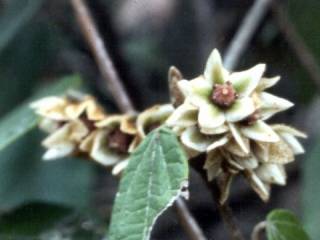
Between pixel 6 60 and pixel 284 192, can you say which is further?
pixel 284 192

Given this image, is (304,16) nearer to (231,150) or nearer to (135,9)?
(231,150)

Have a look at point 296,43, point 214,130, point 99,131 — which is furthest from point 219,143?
point 296,43

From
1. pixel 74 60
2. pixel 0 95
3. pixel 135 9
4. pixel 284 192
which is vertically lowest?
pixel 284 192

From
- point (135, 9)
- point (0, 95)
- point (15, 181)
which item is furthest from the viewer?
point (135, 9)

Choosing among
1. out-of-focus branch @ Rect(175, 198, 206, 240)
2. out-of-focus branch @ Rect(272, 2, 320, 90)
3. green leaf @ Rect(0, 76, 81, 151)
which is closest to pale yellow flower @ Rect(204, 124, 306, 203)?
out-of-focus branch @ Rect(175, 198, 206, 240)

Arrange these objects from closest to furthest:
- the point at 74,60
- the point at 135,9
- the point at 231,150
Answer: the point at 231,150 → the point at 74,60 → the point at 135,9

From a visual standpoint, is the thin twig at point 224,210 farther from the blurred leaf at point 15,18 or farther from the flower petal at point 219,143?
the blurred leaf at point 15,18

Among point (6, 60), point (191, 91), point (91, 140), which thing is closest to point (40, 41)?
point (6, 60)
